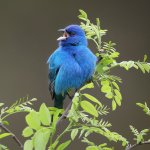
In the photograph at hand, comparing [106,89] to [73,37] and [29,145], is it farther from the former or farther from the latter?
[73,37]

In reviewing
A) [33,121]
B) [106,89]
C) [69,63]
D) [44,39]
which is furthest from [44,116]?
[44,39]

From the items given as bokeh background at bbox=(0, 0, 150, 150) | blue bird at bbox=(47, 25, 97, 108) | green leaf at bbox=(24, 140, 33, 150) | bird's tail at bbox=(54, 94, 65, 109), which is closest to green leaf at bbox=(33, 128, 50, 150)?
green leaf at bbox=(24, 140, 33, 150)

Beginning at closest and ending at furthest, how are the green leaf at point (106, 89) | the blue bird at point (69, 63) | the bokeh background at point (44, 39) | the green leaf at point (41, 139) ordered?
the green leaf at point (41, 139) < the green leaf at point (106, 89) < the blue bird at point (69, 63) < the bokeh background at point (44, 39)

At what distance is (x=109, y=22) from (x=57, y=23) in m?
0.33

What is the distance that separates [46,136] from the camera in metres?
1.26

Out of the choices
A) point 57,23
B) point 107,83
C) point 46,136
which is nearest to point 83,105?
point 46,136

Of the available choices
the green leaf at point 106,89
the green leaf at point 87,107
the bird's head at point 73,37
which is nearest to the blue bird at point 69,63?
the bird's head at point 73,37

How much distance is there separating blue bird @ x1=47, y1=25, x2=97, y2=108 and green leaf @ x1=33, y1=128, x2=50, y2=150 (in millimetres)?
783

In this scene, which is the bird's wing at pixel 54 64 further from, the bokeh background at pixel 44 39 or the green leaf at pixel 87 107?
the bokeh background at pixel 44 39

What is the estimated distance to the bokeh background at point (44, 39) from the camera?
12.7ft

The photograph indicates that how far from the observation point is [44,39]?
3.92 metres

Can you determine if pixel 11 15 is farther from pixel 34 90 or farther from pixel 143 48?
pixel 143 48

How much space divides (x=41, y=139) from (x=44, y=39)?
8.83ft

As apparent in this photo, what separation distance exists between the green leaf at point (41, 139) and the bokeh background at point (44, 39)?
262cm
